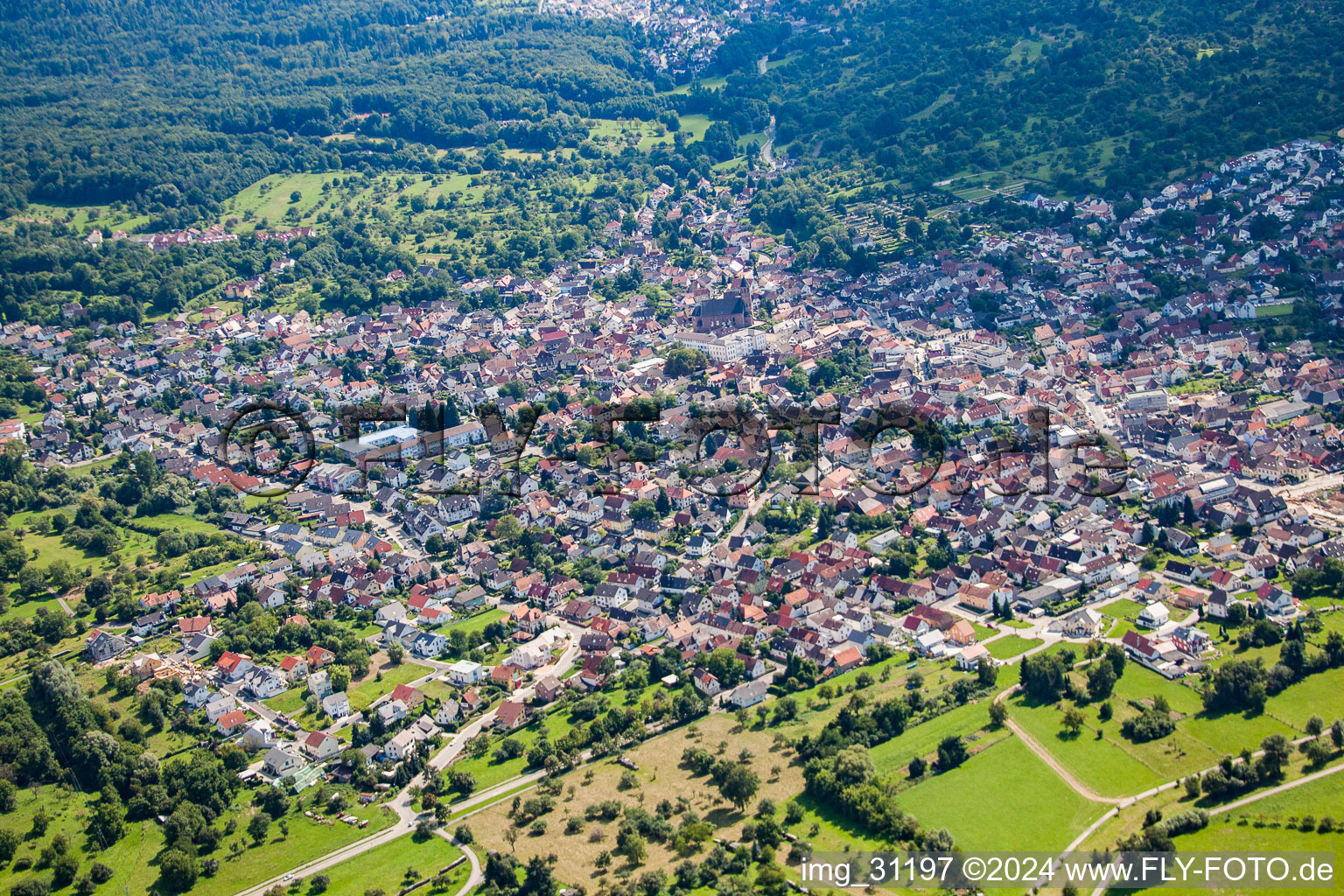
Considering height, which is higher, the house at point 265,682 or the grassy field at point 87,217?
the grassy field at point 87,217

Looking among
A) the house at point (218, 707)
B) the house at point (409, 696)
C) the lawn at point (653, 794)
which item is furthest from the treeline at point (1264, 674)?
the house at point (218, 707)

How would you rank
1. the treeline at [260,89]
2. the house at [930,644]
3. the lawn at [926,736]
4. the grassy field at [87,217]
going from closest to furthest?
the lawn at [926,736], the house at [930,644], the grassy field at [87,217], the treeline at [260,89]

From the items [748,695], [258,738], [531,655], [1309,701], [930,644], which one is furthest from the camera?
[531,655]

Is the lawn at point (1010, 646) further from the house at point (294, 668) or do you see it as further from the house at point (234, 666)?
the house at point (234, 666)

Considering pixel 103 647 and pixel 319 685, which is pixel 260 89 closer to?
pixel 103 647

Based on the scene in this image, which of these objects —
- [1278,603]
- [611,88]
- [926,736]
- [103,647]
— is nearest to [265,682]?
[103,647]

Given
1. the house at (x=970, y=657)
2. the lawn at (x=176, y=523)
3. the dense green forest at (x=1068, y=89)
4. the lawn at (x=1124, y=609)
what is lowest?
the house at (x=970, y=657)

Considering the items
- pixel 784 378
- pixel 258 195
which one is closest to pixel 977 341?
pixel 784 378

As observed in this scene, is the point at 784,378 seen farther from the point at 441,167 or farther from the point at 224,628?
the point at 441,167
